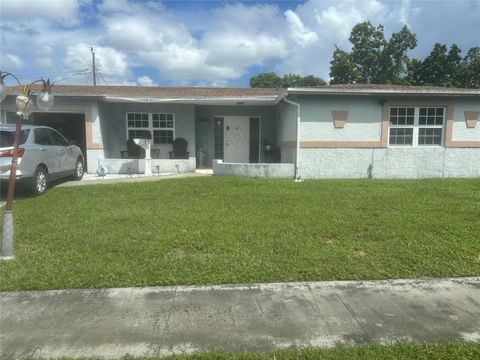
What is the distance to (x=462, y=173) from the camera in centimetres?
1292

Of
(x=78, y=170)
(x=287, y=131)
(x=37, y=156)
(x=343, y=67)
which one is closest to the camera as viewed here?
(x=37, y=156)

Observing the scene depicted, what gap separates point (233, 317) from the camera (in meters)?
3.68

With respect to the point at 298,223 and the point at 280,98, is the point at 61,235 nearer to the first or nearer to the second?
the point at 298,223

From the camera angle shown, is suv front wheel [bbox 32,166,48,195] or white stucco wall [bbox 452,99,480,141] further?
white stucco wall [bbox 452,99,480,141]

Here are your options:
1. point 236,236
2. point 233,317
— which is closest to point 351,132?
point 236,236

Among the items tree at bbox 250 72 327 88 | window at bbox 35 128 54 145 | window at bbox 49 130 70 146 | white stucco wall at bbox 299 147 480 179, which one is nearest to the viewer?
window at bbox 35 128 54 145

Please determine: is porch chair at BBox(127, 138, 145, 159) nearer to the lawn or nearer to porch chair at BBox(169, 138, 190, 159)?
porch chair at BBox(169, 138, 190, 159)

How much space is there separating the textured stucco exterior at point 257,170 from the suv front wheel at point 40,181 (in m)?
5.03

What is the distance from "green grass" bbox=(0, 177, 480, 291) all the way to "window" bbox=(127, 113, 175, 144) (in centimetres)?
594

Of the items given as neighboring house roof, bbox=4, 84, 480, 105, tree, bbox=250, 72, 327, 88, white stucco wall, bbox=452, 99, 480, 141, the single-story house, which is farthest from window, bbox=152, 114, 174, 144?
tree, bbox=250, 72, 327, 88

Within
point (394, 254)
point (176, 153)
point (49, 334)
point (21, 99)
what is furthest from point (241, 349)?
point (176, 153)

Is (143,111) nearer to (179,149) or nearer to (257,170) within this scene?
(179,149)

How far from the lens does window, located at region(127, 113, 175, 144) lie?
15125 mm

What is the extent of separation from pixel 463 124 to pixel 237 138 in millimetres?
8202
